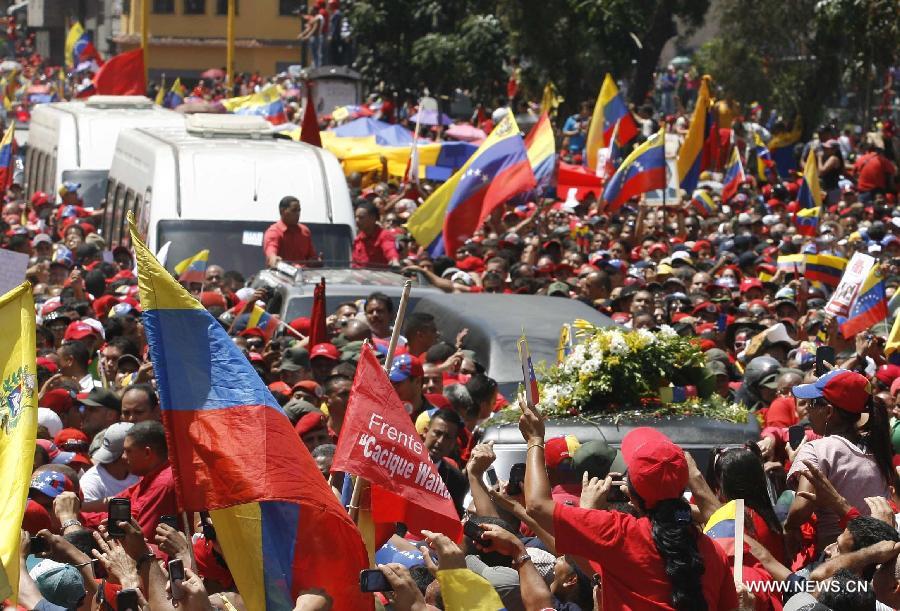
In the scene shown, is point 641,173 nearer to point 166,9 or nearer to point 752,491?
point 752,491

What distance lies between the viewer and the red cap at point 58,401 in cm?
942

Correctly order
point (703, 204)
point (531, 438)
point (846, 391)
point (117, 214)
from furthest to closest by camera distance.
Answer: point (703, 204) → point (117, 214) → point (846, 391) → point (531, 438)

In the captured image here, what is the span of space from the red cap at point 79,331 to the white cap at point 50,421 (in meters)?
2.45

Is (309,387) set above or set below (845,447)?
below

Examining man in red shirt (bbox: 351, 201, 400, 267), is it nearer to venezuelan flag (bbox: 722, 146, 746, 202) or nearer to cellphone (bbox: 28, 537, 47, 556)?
venezuelan flag (bbox: 722, 146, 746, 202)

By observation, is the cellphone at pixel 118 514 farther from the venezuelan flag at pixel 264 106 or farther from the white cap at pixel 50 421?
the venezuelan flag at pixel 264 106

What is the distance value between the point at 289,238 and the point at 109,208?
4662 mm

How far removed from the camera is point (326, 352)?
34.4 feet

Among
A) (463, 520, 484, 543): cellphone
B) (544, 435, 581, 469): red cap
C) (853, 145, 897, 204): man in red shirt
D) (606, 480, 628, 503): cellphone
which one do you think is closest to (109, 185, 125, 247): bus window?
(853, 145, 897, 204): man in red shirt

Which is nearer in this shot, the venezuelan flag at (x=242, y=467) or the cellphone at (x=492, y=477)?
the venezuelan flag at (x=242, y=467)

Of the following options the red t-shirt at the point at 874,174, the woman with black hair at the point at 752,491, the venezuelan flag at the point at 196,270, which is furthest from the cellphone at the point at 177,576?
the red t-shirt at the point at 874,174

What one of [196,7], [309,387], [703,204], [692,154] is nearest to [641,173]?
[692,154]

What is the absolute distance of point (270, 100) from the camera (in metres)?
34.7

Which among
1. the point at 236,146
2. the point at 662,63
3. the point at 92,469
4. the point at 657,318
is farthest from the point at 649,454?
the point at 662,63
